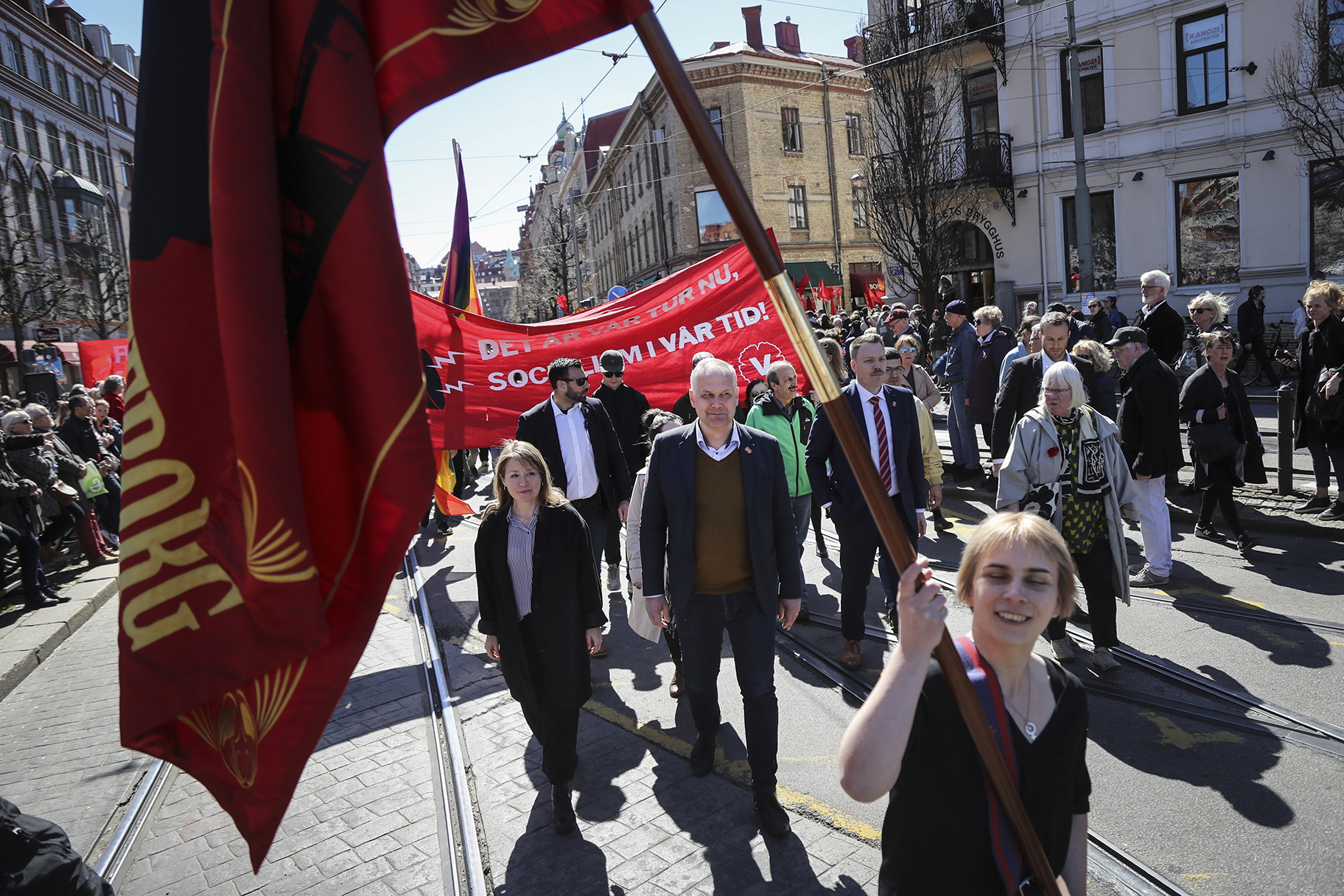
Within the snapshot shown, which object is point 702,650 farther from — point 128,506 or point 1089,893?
point 128,506

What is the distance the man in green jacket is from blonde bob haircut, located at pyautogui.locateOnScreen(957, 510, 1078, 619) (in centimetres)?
435

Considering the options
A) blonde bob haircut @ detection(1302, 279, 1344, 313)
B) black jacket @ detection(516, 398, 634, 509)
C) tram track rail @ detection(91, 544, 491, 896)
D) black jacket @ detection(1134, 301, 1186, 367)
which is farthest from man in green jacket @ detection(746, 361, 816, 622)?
black jacket @ detection(1134, 301, 1186, 367)

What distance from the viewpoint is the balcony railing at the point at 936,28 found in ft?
77.5

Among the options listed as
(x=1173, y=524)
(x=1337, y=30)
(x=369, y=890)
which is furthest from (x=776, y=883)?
(x=1337, y=30)

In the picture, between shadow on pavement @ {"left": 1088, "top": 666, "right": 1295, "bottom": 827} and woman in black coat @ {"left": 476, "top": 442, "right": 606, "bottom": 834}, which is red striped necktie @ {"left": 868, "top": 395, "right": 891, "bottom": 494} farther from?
woman in black coat @ {"left": 476, "top": 442, "right": 606, "bottom": 834}

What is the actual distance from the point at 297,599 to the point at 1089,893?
331cm

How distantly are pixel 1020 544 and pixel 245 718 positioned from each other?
174 centimetres

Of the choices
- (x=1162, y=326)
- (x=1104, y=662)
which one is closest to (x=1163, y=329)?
(x=1162, y=326)

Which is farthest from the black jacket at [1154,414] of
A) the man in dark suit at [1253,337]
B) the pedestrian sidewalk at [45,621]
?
the man in dark suit at [1253,337]

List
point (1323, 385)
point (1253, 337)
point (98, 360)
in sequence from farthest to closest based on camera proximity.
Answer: point (98, 360) < point (1253, 337) < point (1323, 385)

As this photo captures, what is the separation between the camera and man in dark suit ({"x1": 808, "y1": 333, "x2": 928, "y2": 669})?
5.77 metres

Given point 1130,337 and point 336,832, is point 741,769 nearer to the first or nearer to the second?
point 336,832

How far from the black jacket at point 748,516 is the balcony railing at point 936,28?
2201cm

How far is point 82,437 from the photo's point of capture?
37.5 ft
